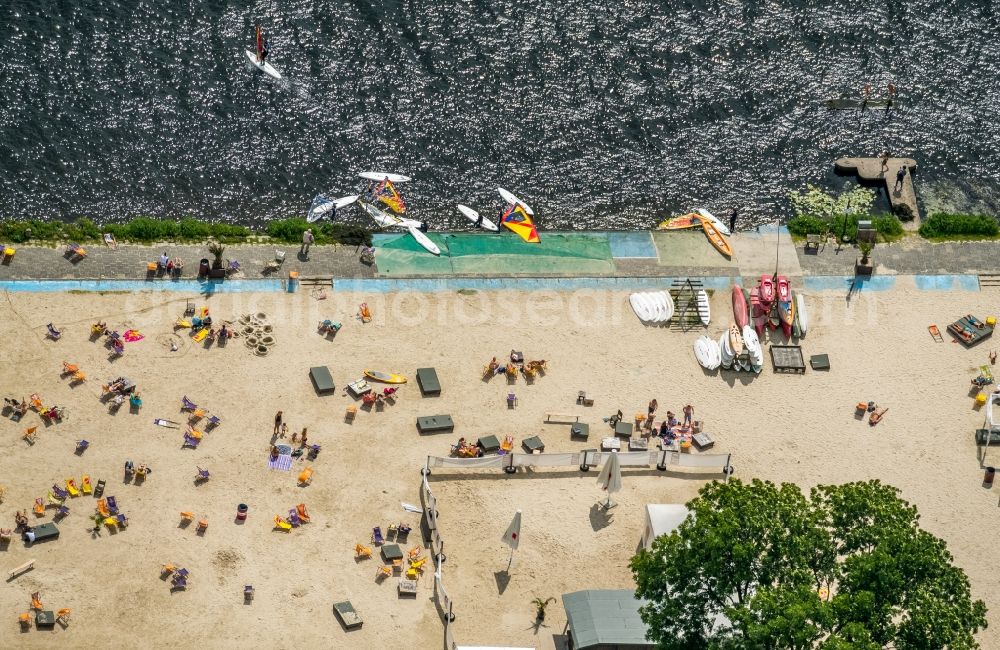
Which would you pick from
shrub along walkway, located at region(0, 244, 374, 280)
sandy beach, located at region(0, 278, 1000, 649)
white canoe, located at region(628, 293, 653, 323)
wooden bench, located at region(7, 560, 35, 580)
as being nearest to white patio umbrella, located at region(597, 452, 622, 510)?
sandy beach, located at region(0, 278, 1000, 649)

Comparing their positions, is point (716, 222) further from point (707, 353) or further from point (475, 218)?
point (475, 218)

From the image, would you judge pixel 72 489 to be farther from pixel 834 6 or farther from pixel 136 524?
pixel 834 6

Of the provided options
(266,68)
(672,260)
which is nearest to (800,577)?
(672,260)

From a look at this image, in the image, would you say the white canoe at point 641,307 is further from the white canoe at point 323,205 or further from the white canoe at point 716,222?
the white canoe at point 323,205

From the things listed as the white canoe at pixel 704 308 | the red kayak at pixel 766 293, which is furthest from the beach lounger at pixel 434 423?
the red kayak at pixel 766 293

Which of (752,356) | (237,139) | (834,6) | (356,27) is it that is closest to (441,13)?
(356,27)

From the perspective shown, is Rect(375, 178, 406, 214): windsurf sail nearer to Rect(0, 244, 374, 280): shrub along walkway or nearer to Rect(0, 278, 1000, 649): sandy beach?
Rect(0, 244, 374, 280): shrub along walkway
